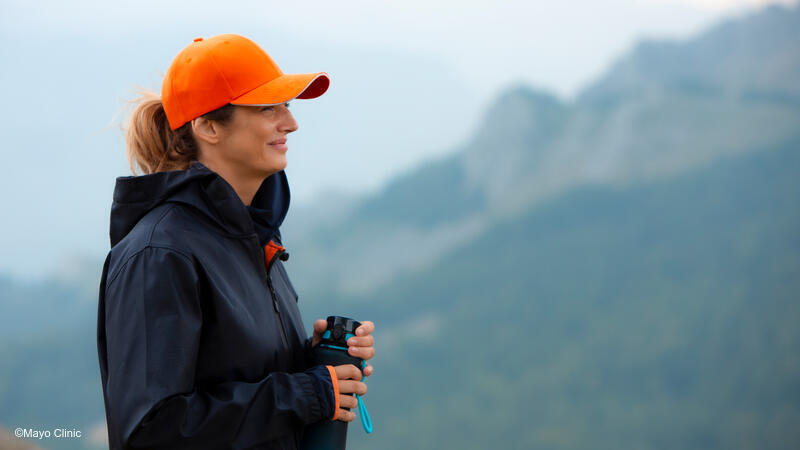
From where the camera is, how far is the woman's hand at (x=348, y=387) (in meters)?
1.92

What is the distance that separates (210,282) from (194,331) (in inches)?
5.1

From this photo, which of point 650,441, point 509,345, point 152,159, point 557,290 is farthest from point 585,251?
point 152,159

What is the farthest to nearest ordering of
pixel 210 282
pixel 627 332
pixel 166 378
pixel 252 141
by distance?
pixel 627 332 < pixel 252 141 < pixel 210 282 < pixel 166 378

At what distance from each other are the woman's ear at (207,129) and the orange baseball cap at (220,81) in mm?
28

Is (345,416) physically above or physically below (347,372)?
below

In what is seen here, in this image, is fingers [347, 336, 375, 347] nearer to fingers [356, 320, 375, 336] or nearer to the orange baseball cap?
fingers [356, 320, 375, 336]

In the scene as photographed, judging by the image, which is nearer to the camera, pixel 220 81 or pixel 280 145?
pixel 220 81

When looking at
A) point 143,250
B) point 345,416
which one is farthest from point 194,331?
point 345,416

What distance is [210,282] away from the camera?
1.76 meters

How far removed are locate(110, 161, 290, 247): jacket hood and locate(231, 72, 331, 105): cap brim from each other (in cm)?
22

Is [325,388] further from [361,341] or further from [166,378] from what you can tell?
[166,378]

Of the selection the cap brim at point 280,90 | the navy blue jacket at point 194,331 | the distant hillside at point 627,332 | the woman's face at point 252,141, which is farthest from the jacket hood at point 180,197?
the distant hillside at point 627,332

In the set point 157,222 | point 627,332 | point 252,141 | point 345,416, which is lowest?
point 345,416

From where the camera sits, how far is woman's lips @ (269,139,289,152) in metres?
2.02
